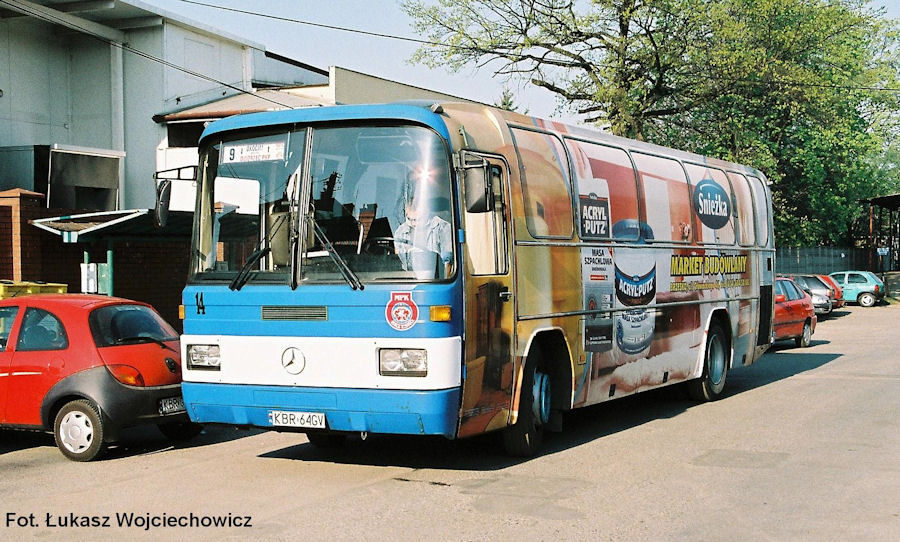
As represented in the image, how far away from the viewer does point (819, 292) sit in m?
36.1

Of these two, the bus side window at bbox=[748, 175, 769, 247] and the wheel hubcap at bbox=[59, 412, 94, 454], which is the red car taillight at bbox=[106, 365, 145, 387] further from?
the bus side window at bbox=[748, 175, 769, 247]

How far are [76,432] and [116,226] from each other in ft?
20.1

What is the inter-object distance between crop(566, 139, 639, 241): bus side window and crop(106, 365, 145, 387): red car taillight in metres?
4.46

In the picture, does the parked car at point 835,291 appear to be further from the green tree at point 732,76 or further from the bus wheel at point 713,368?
the bus wheel at point 713,368

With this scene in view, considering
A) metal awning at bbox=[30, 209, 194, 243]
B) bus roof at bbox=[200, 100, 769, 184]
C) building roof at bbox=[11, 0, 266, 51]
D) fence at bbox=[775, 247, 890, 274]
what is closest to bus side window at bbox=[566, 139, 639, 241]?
bus roof at bbox=[200, 100, 769, 184]

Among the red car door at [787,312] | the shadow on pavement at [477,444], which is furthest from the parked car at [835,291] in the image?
the shadow on pavement at [477,444]

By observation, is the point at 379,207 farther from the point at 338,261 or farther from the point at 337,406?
the point at 337,406

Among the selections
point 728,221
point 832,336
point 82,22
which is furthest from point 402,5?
point 728,221

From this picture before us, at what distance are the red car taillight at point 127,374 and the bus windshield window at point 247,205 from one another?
1326 millimetres

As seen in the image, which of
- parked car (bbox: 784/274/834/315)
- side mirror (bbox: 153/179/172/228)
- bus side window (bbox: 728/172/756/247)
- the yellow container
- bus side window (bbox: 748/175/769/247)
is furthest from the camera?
parked car (bbox: 784/274/834/315)

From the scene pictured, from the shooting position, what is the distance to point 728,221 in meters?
14.9

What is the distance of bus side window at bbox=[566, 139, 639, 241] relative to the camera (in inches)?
420

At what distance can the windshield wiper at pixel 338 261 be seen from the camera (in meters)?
8.21

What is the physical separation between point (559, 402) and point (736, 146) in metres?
33.7
